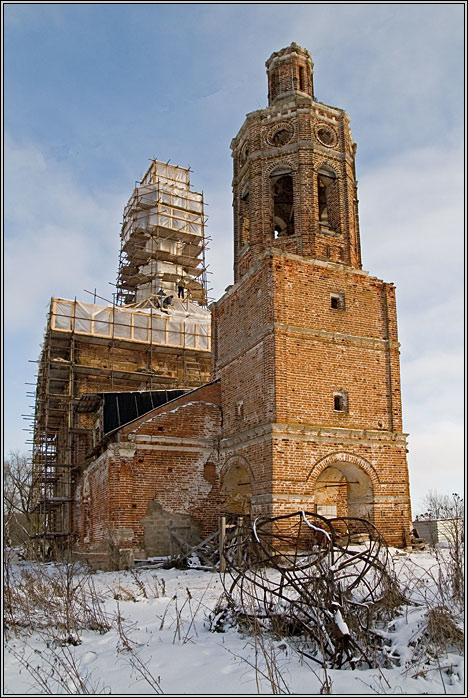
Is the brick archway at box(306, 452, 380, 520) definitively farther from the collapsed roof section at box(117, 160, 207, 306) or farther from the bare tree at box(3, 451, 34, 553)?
the collapsed roof section at box(117, 160, 207, 306)

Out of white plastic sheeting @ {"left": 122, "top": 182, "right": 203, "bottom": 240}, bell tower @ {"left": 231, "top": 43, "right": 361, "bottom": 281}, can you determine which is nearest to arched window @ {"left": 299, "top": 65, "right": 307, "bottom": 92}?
bell tower @ {"left": 231, "top": 43, "right": 361, "bottom": 281}

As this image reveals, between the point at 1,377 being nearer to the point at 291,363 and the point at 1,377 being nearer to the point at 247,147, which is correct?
the point at 291,363

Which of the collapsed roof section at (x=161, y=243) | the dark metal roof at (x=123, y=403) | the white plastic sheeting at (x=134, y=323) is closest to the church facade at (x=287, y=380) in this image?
the dark metal roof at (x=123, y=403)

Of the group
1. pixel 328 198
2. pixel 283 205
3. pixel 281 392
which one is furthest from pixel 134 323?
pixel 281 392

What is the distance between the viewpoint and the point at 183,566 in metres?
14.8

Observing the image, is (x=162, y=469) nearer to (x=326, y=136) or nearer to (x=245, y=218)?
(x=245, y=218)

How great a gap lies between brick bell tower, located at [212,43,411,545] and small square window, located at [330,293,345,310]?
0.10 feet

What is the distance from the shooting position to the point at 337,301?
17094mm

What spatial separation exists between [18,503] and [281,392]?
33.2m

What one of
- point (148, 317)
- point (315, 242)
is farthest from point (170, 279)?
point (315, 242)


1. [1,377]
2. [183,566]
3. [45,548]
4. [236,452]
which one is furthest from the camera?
[45,548]

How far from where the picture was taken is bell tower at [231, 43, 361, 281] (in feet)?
57.0

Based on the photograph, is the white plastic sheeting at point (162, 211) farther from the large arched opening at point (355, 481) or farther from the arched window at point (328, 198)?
the large arched opening at point (355, 481)

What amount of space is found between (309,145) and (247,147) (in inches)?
80.0
